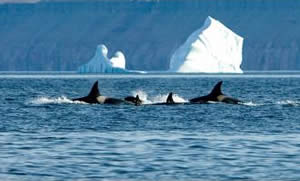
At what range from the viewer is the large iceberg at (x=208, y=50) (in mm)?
178375

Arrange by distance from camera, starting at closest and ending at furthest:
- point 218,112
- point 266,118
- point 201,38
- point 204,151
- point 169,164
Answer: point 169,164
point 204,151
point 266,118
point 218,112
point 201,38

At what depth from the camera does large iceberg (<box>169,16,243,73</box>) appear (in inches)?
7023

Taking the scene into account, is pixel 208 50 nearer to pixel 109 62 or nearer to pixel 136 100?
pixel 109 62

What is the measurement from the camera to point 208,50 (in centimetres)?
18050

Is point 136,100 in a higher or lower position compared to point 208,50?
lower

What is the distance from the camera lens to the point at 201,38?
585 feet

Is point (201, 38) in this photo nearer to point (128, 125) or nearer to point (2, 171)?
point (128, 125)

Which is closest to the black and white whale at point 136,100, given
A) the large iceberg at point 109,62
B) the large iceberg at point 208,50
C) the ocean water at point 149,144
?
the ocean water at point 149,144

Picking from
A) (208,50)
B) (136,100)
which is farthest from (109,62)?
(136,100)

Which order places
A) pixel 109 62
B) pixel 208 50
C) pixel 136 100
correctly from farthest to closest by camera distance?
pixel 109 62
pixel 208 50
pixel 136 100

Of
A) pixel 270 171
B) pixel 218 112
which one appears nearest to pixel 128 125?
pixel 218 112

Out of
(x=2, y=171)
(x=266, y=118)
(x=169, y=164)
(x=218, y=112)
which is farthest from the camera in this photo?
(x=218, y=112)

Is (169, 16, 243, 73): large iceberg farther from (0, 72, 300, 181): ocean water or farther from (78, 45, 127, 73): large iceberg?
(0, 72, 300, 181): ocean water

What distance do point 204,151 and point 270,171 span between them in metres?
4.48
